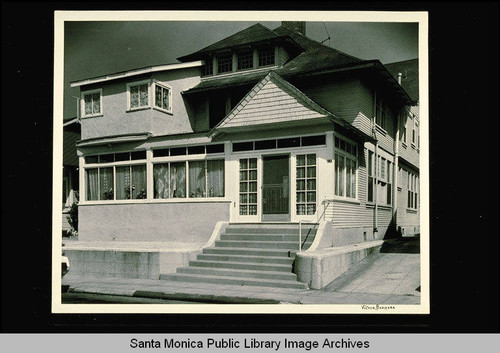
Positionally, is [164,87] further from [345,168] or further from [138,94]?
[345,168]

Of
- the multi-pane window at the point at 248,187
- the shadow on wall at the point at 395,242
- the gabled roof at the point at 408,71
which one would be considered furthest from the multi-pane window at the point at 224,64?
the shadow on wall at the point at 395,242

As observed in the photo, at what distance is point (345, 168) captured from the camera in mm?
13516

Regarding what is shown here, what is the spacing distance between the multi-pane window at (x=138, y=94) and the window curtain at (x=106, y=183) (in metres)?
2.23

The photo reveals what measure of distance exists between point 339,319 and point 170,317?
290 centimetres

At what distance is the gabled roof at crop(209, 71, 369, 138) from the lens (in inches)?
494

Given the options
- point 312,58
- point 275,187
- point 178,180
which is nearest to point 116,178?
point 178,180

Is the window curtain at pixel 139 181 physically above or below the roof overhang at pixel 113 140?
below

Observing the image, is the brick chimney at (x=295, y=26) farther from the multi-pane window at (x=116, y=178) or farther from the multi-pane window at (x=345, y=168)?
the multi-pane window at (x=116, y=178)

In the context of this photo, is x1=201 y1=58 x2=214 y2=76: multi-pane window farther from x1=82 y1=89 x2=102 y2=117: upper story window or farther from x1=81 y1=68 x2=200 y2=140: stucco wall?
x1=82 y1=89 x2=102 y2=117: upper story window

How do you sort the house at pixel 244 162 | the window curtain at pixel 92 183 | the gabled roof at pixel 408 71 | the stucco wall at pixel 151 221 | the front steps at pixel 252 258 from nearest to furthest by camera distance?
1. the gabled roof at pixel 408 71
2. the front steps at pixel 252 258
3. the house at pixel 244 162
4. the stucco wall at pixel 151 221
5. the window curtain at pixel 92 183

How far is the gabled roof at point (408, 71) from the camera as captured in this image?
9400 millimetres

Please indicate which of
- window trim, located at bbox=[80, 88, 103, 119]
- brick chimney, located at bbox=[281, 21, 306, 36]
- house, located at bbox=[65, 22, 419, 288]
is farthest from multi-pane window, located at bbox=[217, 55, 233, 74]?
window trim, located at bbox=[80, 88, 103, 119]

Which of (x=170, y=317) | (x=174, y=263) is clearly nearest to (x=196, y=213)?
(x=174, y=263)

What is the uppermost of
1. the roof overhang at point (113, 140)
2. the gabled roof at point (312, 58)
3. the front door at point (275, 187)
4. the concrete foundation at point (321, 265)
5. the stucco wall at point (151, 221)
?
the gabled roof at point (312, 58)
